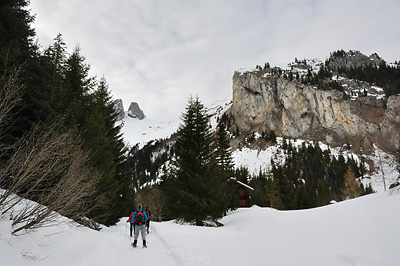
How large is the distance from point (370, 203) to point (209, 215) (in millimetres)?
9413

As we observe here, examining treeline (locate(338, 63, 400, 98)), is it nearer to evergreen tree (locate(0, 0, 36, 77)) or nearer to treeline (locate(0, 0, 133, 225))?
treeline (locate(0, 0, 133, 225))

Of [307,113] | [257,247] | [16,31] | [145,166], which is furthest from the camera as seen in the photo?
[145,166]

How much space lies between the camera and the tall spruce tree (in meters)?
14.6

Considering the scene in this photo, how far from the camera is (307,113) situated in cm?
12619

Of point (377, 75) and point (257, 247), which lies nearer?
point (257, 247)

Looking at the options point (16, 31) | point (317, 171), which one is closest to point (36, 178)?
point (16, 31)

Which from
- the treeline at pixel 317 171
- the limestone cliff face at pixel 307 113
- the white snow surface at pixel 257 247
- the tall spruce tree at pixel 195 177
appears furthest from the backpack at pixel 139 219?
the limestone cliff face at pixel 307 113

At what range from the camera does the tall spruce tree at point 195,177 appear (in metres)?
14.6

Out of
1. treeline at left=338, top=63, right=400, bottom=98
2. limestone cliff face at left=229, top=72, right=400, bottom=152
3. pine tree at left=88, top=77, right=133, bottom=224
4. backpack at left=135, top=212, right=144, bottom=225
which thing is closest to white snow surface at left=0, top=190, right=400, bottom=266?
backpack at left=135, top=212, right=144, bottom=225

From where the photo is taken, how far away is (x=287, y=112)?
132 m

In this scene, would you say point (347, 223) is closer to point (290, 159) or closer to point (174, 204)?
point (174, 204)

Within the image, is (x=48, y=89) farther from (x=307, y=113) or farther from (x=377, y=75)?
(x=377, y=75)

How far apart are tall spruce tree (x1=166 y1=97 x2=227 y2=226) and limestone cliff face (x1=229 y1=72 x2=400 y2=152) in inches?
4434

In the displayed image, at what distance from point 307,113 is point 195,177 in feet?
423
